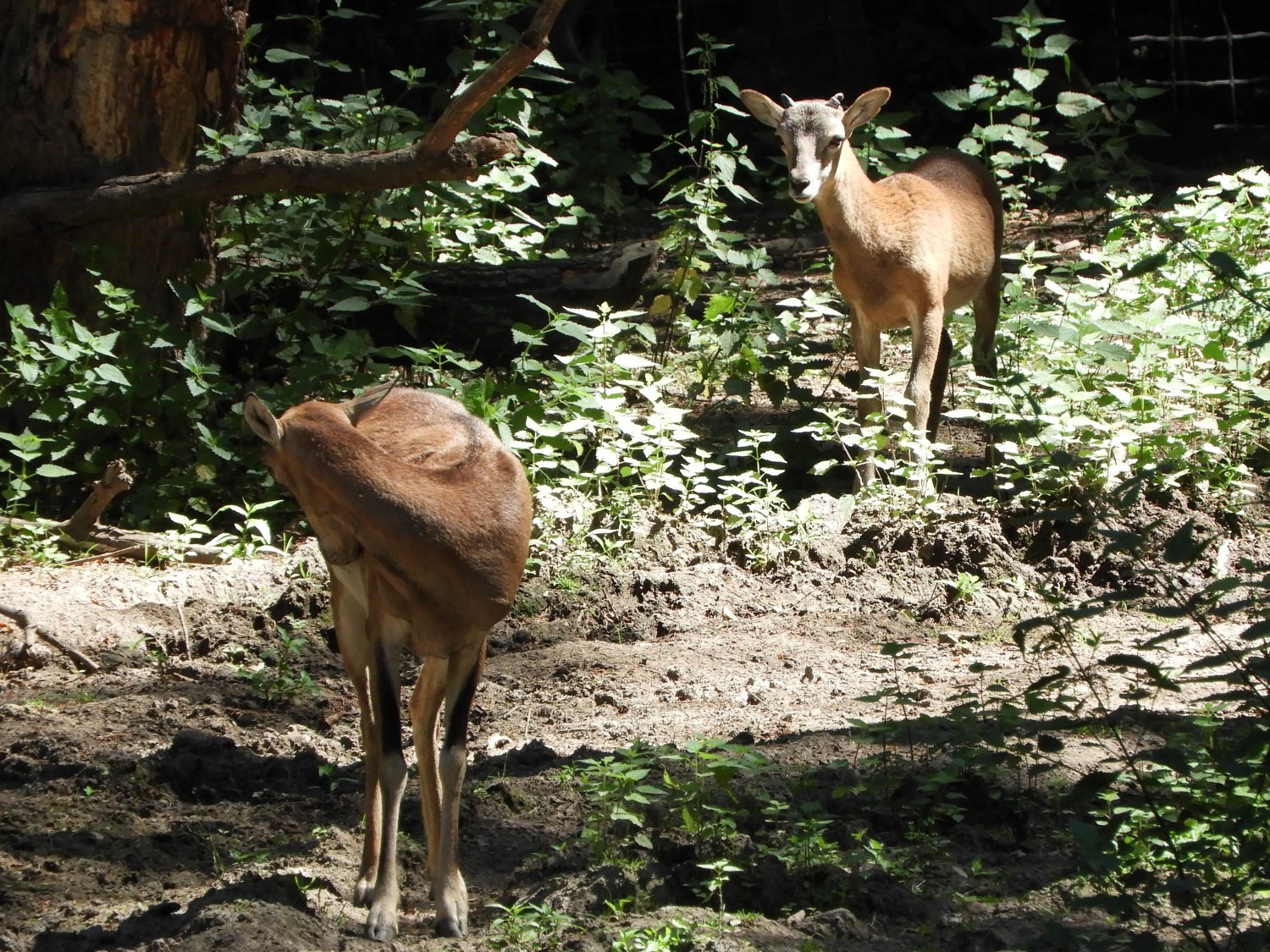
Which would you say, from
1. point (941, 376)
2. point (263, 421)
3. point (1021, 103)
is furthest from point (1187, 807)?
point (1021, 103)

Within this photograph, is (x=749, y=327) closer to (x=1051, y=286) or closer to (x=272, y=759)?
(x=1051, y=286)

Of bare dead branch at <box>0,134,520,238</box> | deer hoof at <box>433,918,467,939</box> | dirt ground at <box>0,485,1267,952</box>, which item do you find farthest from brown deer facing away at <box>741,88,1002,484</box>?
deer hoof at <box>433,918,467,939</box>

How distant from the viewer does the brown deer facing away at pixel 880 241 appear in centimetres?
783

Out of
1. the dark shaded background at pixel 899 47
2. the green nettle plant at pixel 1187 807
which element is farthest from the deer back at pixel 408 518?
the dark shaded background at pixel 899 47

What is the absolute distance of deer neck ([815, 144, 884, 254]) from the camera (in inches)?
310

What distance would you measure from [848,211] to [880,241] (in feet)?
0.78

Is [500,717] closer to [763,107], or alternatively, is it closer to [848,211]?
[848,211]

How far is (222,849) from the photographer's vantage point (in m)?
4.18

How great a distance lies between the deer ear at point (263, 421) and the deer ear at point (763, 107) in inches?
196

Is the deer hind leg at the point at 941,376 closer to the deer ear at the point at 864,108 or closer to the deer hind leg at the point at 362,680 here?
the deer ear at the point at 864,108

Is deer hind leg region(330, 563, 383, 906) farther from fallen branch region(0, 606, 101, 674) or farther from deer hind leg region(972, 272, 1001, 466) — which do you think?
deer hind leg region(972, 272, 1001, 466)

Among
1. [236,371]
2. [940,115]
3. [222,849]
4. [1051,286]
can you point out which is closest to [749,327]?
[1051,286]

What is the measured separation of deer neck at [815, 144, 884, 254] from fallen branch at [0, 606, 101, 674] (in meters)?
4.34

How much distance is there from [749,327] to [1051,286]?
172cm
